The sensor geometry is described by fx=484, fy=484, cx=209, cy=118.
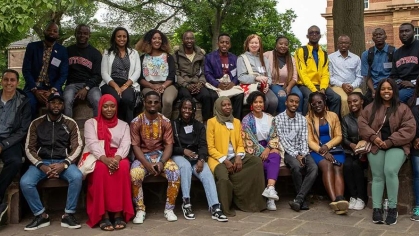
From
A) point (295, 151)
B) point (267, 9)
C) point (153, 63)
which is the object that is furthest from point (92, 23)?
point (295, 151)

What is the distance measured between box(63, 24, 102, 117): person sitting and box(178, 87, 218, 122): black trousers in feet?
4.16

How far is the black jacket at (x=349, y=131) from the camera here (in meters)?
6.99

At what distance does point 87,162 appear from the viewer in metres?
6.11

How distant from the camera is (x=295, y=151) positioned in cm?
700

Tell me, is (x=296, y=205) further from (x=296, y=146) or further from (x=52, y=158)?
(x=52, y=158)

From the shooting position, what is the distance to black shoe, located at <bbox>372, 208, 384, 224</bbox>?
5.92 m

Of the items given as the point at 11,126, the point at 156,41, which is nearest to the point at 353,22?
the point at 156,41

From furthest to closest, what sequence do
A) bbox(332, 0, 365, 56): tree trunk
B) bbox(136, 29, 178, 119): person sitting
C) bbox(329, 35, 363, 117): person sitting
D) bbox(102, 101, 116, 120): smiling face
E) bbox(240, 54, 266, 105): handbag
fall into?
bbox(332, 0, 365, 56): tree trunk → bbox(329, 35, 363, 117): person sitting → bbox(240, 54, 266, 105): handbag → bbox(136, 29, 178, 119): person sitting → bbox(102, 101, 116, 120): smiling face

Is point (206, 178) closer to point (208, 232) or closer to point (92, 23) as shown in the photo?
point (208, 232)

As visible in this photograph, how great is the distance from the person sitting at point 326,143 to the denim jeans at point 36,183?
3300 mm

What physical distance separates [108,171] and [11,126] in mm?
1451

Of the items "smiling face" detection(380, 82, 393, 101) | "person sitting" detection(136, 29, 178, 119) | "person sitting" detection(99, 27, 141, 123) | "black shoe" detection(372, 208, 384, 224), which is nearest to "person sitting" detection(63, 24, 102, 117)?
"person sitting" detection(99, 27, 141, 123)

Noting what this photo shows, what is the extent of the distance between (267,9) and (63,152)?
19103mm

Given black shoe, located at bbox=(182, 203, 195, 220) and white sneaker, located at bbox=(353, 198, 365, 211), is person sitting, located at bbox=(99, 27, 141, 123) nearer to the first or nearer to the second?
black shoe, located at bbox=(182, 203, 195, 220)
